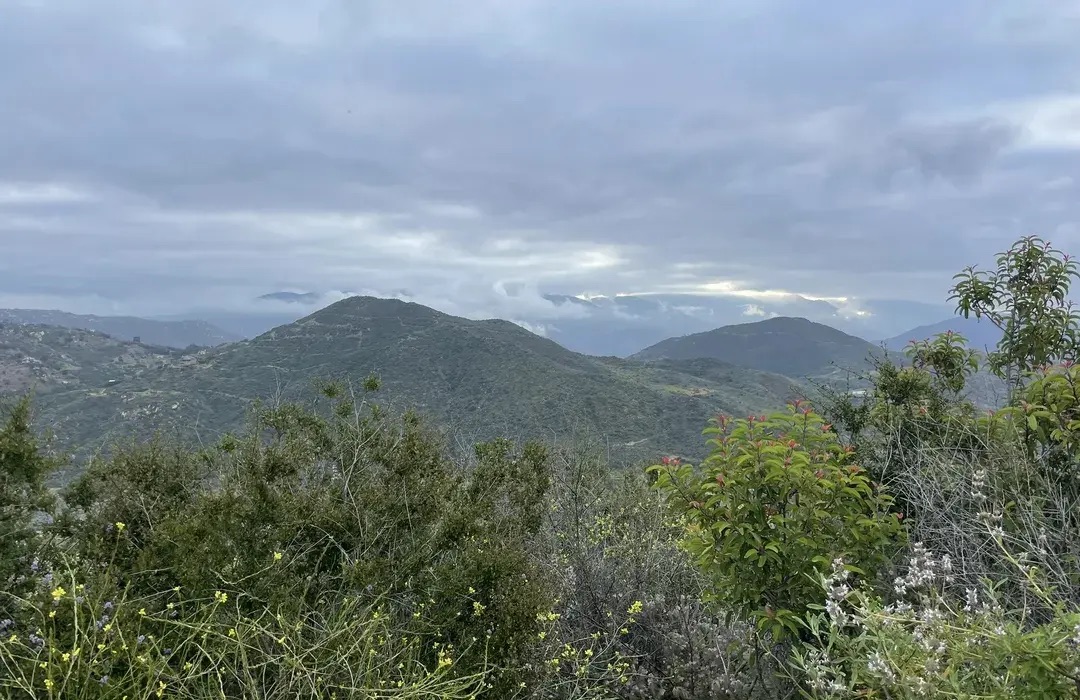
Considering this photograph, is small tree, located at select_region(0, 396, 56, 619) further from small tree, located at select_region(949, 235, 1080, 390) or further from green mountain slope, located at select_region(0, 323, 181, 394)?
green mountain slope, located at select_region(0, 323, 181, 394)

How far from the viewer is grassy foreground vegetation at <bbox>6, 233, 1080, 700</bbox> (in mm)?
3041

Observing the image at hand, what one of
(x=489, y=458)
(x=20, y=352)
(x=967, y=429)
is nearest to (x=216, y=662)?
(x=489, y=458)

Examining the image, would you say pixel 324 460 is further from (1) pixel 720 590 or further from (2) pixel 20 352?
(2) pixel 20 352

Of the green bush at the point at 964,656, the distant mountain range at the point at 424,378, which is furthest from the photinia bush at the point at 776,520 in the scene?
the distant mountain range at the point at 424,378

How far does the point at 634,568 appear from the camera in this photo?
6.58 m

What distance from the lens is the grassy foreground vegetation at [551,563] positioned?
304 centimetres

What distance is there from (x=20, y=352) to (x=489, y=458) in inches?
5102

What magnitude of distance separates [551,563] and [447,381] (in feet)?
214

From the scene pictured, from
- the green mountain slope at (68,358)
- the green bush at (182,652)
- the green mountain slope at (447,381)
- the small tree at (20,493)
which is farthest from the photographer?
the green mountain slope at (68,358)

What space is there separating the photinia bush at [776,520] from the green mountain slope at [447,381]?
3681cm

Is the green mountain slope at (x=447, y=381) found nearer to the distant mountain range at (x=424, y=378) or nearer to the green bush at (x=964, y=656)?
the distant mountain range at (x=424, y=378)

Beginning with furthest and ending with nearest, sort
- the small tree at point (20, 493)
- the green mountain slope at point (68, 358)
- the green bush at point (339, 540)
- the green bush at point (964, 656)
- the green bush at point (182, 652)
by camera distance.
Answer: the green mountain slope at point (68, 358), the small tree at point (20, 493), the green bush at point (339, 540), the green bush at point (182, 652), the green bush at point (964, 656)

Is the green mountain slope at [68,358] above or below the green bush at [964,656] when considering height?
below

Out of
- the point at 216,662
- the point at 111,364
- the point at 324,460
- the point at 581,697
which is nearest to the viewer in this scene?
the point at 216,662
